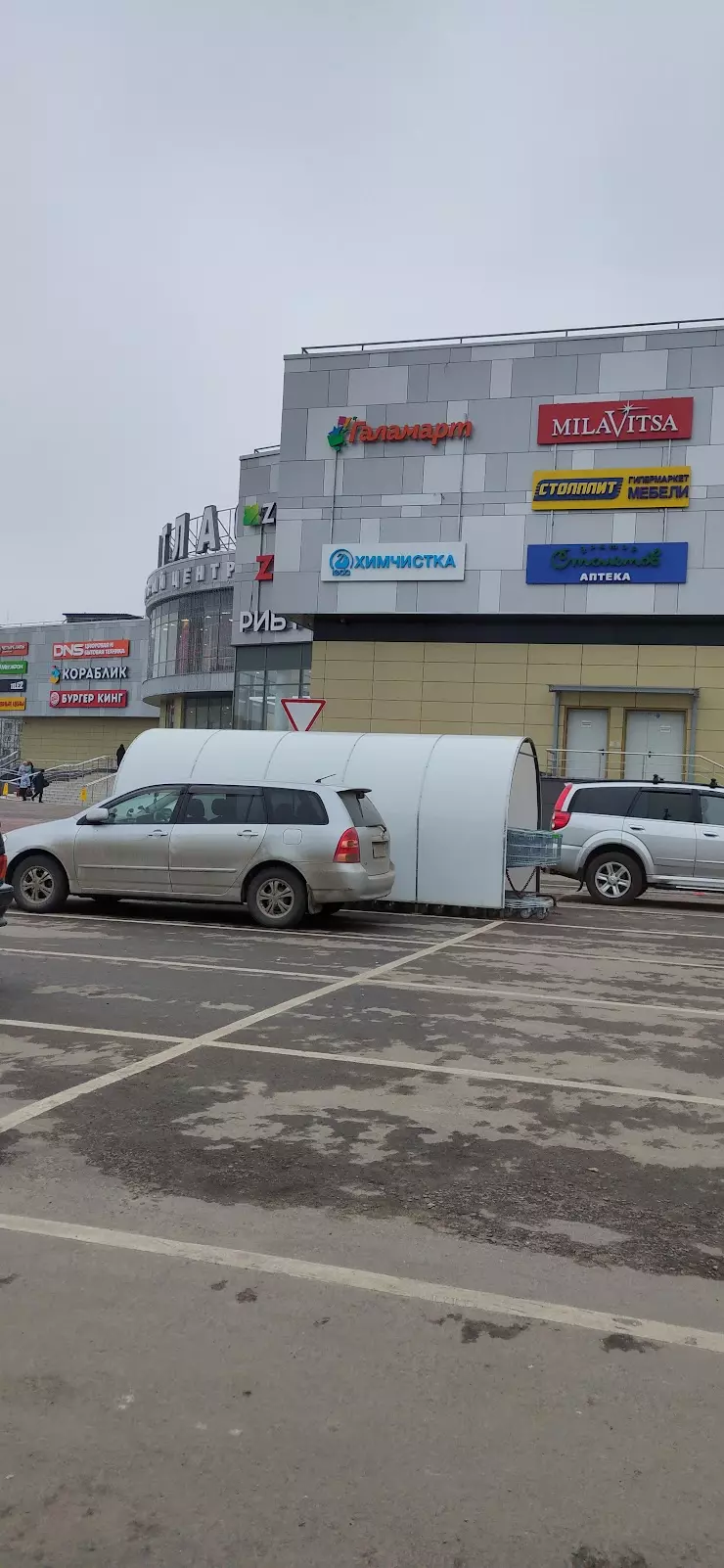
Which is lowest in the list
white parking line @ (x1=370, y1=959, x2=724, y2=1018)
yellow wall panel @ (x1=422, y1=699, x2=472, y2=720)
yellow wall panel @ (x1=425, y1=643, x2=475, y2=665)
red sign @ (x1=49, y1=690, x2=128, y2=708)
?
white parking line @ (x1=370, y1=959, x2=724, y2=1018)

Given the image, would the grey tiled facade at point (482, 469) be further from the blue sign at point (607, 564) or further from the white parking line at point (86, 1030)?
the white parking line at point (86, 1030)

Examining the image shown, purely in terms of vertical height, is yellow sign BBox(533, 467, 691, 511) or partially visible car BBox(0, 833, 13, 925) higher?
yellow sign BBox(533, 467, 691, 511)

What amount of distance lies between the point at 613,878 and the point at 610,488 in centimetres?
1446

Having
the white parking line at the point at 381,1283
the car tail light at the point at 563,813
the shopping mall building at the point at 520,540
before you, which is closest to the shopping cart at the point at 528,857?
the car tail light at the point at 563,813

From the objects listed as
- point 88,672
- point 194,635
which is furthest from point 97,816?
point 88,672

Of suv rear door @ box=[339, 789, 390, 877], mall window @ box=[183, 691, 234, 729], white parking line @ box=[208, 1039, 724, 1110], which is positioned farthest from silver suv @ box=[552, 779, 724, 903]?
mall window @ box=[183, 691, 234, 729]

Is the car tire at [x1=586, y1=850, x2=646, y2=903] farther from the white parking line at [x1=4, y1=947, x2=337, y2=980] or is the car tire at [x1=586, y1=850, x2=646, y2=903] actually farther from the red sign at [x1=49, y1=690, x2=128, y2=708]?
the red sign at [x1=49, y1=690, x2=128, y2=708]

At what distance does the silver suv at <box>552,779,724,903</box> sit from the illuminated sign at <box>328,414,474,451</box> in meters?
15.1

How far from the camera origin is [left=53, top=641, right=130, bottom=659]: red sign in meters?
80.0

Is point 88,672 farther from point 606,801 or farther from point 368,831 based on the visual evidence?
point 368,831

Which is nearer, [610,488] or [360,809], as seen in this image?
[360,809]

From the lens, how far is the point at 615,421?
29562mm

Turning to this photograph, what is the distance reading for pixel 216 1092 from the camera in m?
6.21

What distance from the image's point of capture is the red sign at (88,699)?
80500mm
